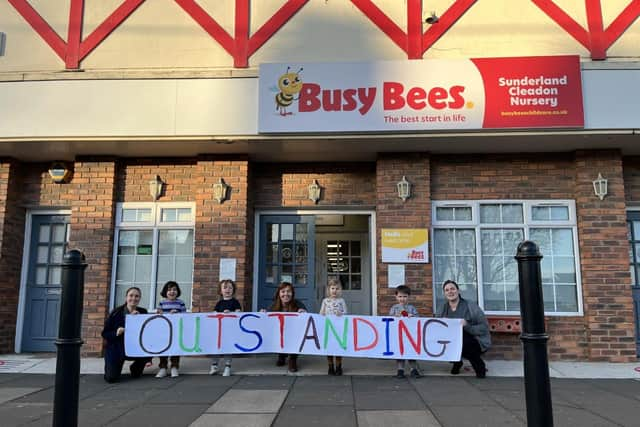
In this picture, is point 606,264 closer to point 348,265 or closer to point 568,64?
point 568,64

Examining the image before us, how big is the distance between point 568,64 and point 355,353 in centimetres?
519

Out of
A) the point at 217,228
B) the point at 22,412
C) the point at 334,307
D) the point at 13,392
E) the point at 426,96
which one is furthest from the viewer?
the point at 217,228

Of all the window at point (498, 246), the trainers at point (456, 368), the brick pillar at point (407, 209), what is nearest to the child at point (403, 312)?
the trainers at point (456, 368)

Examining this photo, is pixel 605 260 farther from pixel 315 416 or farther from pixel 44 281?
pixel 44 281

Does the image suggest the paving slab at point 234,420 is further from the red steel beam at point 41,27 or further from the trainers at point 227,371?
the red steel beam at point 41,27

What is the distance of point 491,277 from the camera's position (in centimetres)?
755

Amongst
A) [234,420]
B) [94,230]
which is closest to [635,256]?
[234,420]

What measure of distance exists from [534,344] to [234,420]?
285 centimetres

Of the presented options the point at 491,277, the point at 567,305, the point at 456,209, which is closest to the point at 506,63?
the point at 456,209

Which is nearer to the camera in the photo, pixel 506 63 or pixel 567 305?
pixel 506 63

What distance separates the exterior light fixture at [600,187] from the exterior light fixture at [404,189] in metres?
2.93

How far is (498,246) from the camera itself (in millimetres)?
7617

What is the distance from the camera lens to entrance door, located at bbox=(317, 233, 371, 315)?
9.29 metres

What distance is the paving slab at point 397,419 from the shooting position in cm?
417
